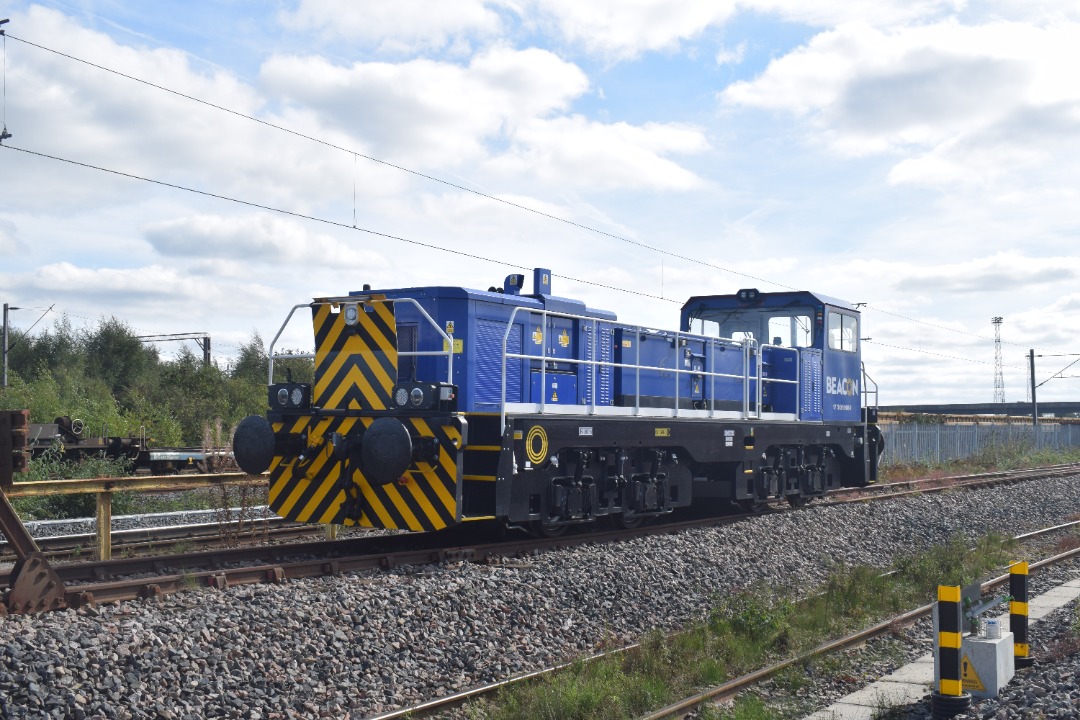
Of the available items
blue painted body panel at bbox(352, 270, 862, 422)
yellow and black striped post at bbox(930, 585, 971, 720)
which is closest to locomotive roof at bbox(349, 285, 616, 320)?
blue painted body panel at bbox(352, 270, 862, 422)

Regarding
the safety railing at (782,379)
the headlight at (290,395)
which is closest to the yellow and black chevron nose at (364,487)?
the headlight at (290,395)

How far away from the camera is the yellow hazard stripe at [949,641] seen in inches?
237

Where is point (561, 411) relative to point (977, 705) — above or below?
above

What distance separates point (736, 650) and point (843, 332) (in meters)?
10.0

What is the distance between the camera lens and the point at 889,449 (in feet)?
106

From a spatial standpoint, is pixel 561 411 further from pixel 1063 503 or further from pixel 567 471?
pixel 1063 503

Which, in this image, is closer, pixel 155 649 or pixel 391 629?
pixel 155 649

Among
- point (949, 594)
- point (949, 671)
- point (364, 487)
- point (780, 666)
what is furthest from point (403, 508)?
point (949, 671)

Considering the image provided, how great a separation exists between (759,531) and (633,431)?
2290 millimetres

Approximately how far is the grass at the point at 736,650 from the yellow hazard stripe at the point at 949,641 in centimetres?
101

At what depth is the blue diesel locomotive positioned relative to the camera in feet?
30.5

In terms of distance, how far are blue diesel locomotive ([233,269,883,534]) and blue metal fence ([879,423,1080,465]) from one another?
20403 millimetres

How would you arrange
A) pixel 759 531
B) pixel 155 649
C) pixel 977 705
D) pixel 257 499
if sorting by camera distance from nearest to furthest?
pixel 155 649 → pixel 977 705 → pixel 759 531 → pixel 257 499

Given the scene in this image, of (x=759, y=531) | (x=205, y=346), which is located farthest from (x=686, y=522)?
(x=205, y=346)
